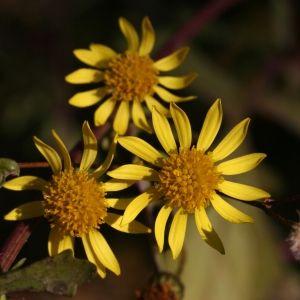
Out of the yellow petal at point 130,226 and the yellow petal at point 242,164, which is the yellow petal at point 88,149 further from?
the yellow petal at point 242,164

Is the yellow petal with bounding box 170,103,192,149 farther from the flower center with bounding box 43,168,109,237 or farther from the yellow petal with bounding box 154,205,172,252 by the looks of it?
the flower center with bounding box 43,168,109,237

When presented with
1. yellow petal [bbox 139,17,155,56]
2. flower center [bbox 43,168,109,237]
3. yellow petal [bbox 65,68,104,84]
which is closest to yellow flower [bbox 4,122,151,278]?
flower center [bbox 43,168,109,237]

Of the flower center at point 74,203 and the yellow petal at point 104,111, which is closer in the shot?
the flower center at point 74,203

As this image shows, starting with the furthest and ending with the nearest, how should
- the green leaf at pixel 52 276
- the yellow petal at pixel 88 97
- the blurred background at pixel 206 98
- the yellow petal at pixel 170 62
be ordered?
the blurred background at pixel 206 98
the yellow petal at pixel 170 62
the yellow petal at pixel 88 97
the green leaf at pixel 52 276

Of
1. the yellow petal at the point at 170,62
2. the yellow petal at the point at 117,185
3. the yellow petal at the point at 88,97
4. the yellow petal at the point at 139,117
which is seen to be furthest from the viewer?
the yellow petal at the point at 170,62

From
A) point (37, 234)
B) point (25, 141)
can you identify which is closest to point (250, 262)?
point (37, 234)

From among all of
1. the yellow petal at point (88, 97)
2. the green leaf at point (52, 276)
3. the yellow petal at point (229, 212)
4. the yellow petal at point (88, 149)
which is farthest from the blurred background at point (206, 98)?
the green leaf at point (52, 276)

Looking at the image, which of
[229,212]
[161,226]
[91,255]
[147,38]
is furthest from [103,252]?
[147,38]
